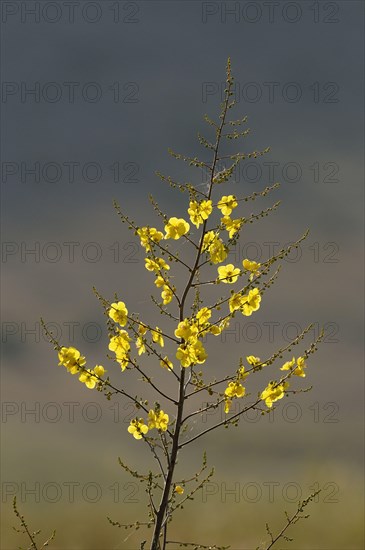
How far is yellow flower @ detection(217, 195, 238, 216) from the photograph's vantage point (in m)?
4.68

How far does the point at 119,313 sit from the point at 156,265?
0.47m

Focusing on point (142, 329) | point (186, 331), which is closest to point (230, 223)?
point (186, 331)

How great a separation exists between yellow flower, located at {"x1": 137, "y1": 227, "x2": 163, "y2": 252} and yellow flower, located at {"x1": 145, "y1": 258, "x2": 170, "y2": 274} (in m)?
0.09

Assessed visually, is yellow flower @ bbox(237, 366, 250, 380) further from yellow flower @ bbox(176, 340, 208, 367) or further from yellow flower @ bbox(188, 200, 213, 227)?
yellow flower @ bbox(188, 200, 213, 227)

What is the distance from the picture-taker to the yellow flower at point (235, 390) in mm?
4453

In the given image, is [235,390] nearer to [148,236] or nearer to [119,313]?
[119,313]

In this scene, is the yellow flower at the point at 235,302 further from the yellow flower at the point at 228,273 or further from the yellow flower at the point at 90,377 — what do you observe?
the yellow flower at the point at 90,377

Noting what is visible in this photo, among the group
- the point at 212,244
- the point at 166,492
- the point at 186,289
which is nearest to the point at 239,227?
the point at 212,244

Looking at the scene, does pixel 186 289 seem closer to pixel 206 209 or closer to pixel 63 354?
pixel 206 209

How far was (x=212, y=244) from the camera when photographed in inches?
178

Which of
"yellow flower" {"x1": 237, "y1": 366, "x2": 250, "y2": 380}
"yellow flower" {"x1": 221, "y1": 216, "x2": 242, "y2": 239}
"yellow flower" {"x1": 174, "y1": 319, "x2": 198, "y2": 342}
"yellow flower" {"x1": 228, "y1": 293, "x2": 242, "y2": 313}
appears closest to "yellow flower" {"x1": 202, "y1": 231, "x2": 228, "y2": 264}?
"yellow flower" {"x1": 221, "y1": 216, "x2": 242, "y2": 239}

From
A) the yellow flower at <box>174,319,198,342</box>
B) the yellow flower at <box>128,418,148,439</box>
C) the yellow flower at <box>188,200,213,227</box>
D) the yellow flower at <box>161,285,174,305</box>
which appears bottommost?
the yellow flower at <box>128,418,148,439</box>

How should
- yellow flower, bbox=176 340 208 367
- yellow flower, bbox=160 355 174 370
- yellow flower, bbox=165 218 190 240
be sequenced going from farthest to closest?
yellow flower, bbox=165 218 190 240 → yellow flower, bbox=160 355 174 370 → yellow flower, bbox=176 340 208 367

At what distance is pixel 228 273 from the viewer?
15.3ft
